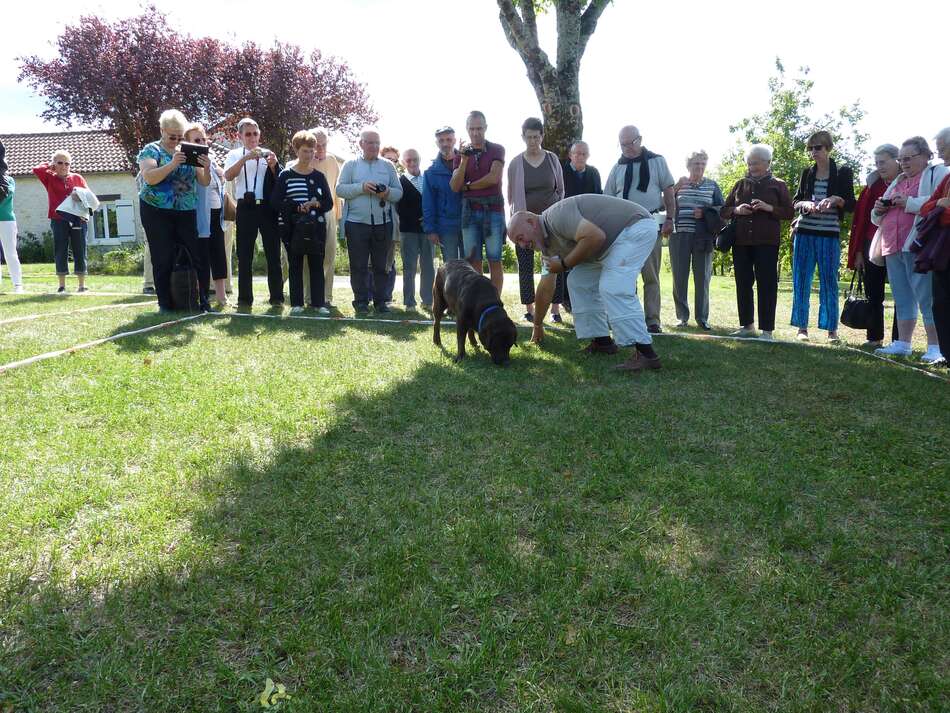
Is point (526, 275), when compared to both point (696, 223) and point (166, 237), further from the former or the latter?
point (166, 237)

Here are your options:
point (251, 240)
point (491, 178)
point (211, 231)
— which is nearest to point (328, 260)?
point (251, 240)

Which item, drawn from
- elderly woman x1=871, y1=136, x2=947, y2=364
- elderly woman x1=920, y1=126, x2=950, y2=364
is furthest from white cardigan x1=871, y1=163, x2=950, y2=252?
elderly woman x1=920, y1=126, x2=950, y2=364

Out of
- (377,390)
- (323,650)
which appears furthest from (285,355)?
(323,650)

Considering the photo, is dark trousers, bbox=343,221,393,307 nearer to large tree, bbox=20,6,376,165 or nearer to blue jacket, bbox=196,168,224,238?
blue jacket, bbox=196,168,224,238

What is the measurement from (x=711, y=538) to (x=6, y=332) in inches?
261

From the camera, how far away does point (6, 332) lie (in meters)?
6.26

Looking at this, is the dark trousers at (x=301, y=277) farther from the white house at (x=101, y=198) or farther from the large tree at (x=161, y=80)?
the white house at (x=101, y=198)

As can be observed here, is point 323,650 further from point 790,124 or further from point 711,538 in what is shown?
point 790,124

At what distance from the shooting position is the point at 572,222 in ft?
17.5

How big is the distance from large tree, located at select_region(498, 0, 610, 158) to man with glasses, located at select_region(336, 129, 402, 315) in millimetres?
3813

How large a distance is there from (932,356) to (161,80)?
2646 centimetres

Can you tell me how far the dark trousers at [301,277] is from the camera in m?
8.03

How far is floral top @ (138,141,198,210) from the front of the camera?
6914 millimetres

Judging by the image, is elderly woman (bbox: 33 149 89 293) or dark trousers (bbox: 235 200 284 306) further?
elderly woman (bbox: 33 149 89 293)
